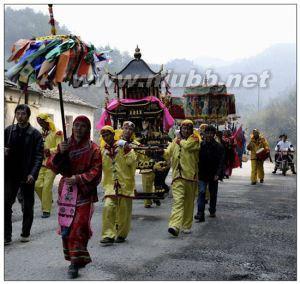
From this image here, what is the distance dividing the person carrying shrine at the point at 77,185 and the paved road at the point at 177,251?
0.34m

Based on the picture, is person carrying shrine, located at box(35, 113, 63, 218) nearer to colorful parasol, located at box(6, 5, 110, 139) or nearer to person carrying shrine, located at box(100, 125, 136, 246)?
person carrying shrine, located at box(100, 125, 136, 246)

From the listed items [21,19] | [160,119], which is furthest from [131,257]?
[21,19]

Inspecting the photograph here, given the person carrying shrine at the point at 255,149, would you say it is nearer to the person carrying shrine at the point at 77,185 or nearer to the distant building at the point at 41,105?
the distant building at the point at 41,105

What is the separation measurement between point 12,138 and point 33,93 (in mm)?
17765

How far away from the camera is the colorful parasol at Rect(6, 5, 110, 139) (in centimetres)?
537

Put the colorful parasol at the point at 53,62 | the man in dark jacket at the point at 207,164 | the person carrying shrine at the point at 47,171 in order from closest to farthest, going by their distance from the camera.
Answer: the colorful parasol at the point at 53,62 < the man in dark jacket at the point at 207,164 < the person carrying shrine at the point at 47,171

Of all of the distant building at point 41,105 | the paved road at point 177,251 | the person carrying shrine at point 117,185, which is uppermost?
the distant building at point 41,105

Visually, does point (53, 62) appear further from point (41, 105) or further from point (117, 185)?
point (41, 105)

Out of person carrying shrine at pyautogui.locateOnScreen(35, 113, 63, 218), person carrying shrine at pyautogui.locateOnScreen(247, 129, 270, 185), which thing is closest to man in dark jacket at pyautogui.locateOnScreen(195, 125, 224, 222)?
person carrying shrine at pyautogui.locateOnScreen(35, 113, 63, 218)

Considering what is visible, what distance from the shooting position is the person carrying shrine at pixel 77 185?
5375 millimetres

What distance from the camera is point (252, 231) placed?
8086mm

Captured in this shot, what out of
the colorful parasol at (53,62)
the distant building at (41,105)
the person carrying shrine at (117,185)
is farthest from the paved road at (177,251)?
the distant building at (41,105)

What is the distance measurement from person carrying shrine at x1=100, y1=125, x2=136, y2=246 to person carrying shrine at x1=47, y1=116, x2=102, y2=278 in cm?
158

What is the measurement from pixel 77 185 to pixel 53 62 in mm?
1400
